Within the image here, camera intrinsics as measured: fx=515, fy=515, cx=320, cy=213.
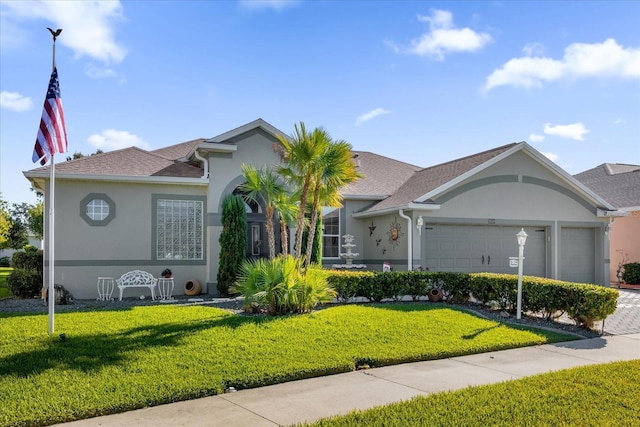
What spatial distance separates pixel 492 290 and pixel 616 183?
16801mm

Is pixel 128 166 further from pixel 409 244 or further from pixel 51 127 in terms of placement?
pixel 409 244

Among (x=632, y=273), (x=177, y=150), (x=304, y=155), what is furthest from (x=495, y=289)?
(x=177, y=150)

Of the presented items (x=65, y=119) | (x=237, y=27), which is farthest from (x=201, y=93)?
(x=65, y=119)

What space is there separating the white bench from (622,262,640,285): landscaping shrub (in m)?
18.8

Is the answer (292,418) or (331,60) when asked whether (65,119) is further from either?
(331,60)

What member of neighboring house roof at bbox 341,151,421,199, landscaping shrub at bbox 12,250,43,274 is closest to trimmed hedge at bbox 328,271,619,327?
neighboring house roof at bbox 341,151,421,199

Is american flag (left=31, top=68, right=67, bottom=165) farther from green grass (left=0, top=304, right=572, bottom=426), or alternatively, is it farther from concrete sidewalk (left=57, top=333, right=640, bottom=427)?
concrete sidewalk (left=57, top=333, right=640, bottom=427)

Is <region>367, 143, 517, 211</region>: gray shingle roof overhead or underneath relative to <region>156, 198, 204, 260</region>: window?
overhead

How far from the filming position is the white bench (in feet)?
49.7

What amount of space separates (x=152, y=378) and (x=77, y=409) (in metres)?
1.12

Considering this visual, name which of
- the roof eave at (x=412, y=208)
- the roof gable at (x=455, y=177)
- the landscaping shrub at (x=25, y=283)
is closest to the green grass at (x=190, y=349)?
the roof eave at (x=412, y=208)

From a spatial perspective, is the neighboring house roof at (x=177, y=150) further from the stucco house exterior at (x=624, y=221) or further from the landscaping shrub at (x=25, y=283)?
the stucco house exterior at (x=624, y=221)

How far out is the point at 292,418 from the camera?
18.6 feet

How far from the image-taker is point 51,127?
29.8ft
